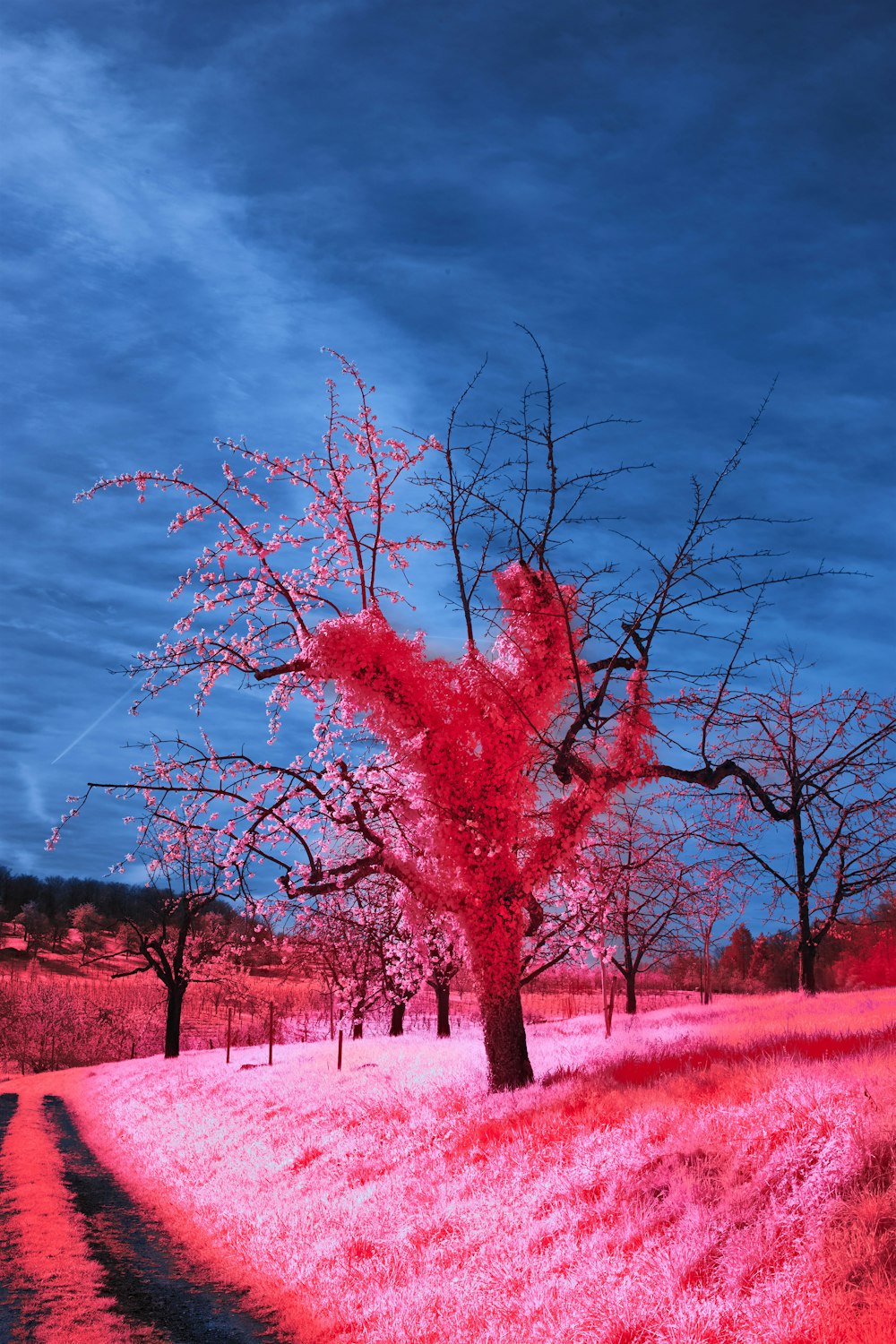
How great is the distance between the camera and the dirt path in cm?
798

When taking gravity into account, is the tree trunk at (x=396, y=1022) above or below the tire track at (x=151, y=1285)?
below

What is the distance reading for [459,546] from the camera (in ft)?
39.3

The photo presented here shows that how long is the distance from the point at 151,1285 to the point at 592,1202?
486 cm

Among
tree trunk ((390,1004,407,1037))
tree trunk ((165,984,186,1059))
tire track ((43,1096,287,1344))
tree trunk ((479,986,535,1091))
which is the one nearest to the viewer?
tire track ((43,1096,287,1344))

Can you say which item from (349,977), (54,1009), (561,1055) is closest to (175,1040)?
(349,977)

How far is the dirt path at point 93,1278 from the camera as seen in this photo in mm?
7980

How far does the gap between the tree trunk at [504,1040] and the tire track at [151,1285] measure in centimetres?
489

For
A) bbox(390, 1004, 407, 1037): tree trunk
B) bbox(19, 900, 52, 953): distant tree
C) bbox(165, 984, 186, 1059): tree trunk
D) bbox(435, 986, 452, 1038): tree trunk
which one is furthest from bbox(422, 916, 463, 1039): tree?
bbox(19, 900, 52, 953): distant tree

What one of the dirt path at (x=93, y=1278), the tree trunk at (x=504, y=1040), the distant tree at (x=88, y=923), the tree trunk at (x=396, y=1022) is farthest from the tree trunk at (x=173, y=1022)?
the distant tree at (x=88, y=923)

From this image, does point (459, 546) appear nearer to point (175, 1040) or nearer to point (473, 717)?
point (473, 717)

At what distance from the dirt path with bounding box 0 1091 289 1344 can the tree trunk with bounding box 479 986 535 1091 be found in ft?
16.0

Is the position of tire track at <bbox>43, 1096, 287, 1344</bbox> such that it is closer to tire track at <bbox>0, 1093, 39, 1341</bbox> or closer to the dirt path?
the dirt path

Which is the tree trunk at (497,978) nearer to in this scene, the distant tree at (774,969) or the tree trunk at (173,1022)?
the tree trunk at (173,1022)

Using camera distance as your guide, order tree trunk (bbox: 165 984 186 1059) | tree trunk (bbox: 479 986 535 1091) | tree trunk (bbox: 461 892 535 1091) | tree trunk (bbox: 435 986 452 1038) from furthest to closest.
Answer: tree trunk (bbox: 165 984 186 1059)
tree trunk (bbox: 435 986 452 1038)
tree trunk (bbox: 461 892 535 1091)
tree trunk (bbox: 479 986 535 1091)
